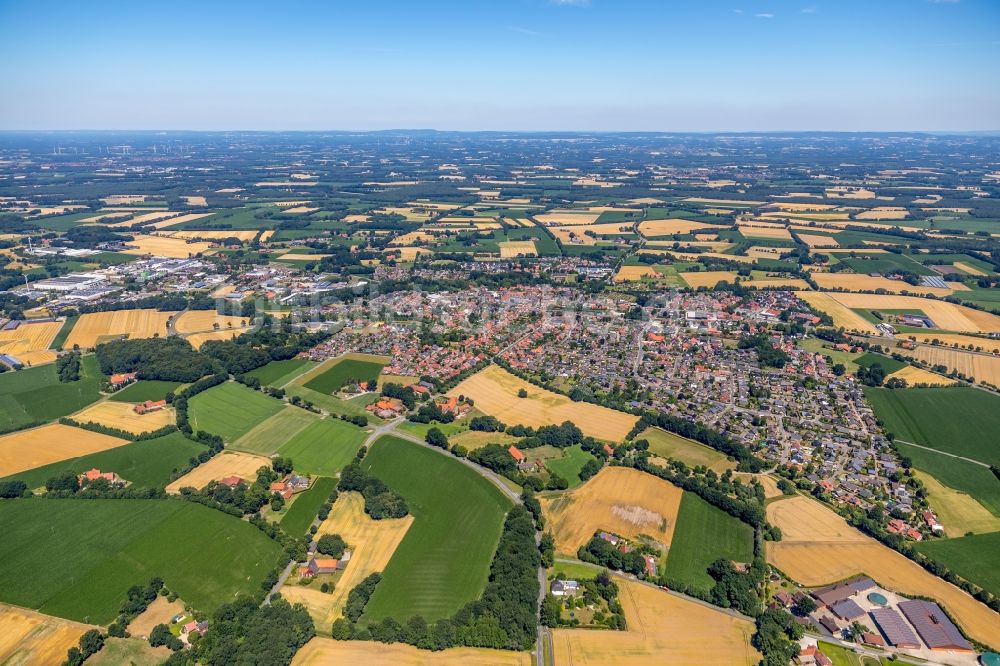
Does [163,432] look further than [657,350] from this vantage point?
No

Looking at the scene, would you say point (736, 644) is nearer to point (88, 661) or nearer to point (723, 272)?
point (88, 661)

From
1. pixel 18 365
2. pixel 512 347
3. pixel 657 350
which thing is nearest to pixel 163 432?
pixel 18 365

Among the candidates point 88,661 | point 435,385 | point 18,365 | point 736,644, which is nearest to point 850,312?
point 435,385

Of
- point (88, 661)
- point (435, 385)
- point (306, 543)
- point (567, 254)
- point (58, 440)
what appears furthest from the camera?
point (567, 254)

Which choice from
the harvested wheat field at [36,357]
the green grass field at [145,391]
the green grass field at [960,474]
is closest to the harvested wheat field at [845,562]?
the green grass field at [960,474]

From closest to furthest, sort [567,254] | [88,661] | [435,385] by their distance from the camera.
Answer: [88,661] → [435,385] → [567,254]
